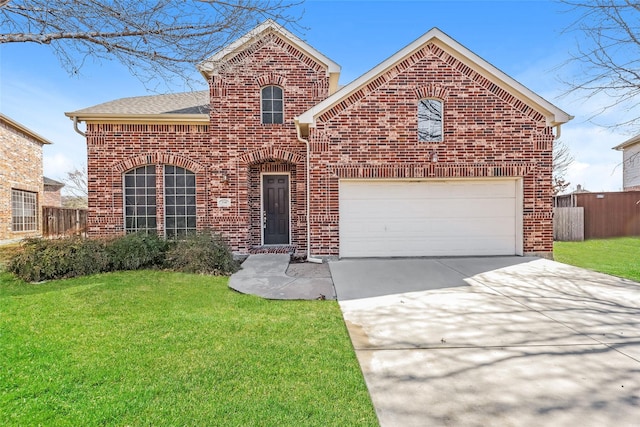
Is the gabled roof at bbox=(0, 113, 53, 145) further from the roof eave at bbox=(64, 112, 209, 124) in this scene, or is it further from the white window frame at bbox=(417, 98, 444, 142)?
the white window frame at bbox=(417, 98, 444, 142)

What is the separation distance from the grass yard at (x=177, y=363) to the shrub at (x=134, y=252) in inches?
96.1

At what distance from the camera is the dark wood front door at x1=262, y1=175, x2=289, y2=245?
36.2 ft

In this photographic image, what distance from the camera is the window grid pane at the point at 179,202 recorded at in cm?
1078

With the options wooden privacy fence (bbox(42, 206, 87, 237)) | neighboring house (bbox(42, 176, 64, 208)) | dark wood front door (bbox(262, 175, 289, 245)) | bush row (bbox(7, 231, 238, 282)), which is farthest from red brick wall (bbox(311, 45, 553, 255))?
neighboring house (bbox(42, 176, 64, 208))

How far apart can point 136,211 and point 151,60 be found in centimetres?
776

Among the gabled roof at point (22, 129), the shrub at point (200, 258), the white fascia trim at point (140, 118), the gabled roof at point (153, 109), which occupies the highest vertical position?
the gabled roof at point (22, 129)

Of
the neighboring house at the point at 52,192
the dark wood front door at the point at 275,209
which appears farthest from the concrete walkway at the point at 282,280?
the neighboring house at the point at 52,192

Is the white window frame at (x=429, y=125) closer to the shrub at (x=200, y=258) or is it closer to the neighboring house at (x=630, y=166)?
the shrub at (x=200, y=258)

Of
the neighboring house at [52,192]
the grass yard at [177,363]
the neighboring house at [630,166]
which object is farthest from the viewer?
the neighboring house at [52,192]

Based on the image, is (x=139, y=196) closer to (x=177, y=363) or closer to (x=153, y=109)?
Result: (x=153, y=109)

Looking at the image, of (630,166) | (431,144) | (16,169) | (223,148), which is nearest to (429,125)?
(431,144)

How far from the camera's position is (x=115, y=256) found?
8336mm

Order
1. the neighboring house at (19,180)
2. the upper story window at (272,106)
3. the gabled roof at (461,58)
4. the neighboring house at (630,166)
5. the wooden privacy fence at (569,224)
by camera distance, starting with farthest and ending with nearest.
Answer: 1. the neighboring house at (630,166)
2. the neighboring house at (19,180)
3. the wooden privacy fence at (569,224)
4. the upper story window at (272,106)
5. the gabled roof at (461,58)

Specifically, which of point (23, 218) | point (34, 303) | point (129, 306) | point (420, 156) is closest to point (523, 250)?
point (420, 156)
